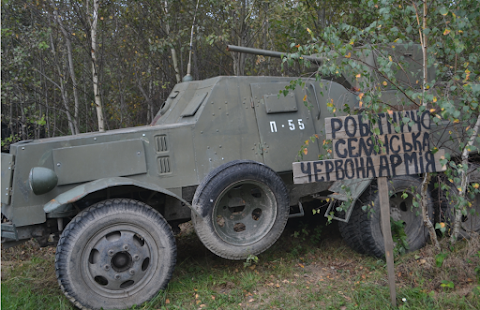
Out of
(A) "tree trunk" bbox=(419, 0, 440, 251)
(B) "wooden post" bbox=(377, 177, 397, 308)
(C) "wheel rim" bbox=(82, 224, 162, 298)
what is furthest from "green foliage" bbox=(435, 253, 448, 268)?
(C) "wheel rim" bbox=(82, 224, 162, 298)

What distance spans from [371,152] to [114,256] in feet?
8.17

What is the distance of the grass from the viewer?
3908mm

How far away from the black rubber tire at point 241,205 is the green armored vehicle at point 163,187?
11 millimetres

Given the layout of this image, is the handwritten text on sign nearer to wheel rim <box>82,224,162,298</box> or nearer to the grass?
the grass

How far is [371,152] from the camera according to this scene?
148 inches

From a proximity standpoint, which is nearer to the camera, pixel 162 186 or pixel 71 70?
pixel 162 186

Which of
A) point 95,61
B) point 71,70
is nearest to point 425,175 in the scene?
point 95,61

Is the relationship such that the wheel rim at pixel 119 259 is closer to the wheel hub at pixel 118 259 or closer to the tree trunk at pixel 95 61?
the wheel hub at pixel 118 259

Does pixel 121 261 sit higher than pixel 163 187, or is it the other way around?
pixel 163 187

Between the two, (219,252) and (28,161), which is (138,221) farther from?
(28,161)

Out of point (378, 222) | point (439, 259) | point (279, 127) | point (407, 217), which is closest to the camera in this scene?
point (439, 259)

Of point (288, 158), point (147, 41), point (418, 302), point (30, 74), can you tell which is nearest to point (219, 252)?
point (288, 158)

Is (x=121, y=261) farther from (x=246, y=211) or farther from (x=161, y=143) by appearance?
(x=246, y=211)

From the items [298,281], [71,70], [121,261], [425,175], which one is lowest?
[298,281]
